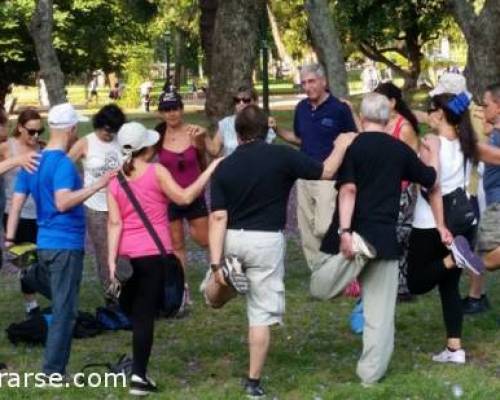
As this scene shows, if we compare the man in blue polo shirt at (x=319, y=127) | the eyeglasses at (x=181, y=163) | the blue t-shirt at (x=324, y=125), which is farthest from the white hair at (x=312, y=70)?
the eyeglasses at (x=181, y=163)

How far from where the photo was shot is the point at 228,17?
16469 millimetres

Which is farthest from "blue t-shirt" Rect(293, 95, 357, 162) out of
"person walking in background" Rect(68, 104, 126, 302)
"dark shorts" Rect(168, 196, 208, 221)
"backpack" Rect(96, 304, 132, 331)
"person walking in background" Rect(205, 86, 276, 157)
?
"backpack" Rect(96, 304, 132, 331)

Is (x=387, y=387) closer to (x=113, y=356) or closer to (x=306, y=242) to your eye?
(x=113, y=356)

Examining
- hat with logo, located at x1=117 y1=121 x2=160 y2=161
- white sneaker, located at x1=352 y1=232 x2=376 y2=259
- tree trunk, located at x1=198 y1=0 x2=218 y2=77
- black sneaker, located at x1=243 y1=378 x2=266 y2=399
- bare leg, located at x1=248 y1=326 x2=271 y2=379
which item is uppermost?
tree trunk, located at x1=198 y1=0 x2=218 y2=77

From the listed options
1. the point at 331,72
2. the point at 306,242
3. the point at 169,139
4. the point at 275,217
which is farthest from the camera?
the point at 331,72

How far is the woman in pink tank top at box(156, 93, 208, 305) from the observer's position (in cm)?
833

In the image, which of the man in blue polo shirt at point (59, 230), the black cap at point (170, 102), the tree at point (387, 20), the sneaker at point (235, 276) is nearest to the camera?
the sneaker at point (235, 276)

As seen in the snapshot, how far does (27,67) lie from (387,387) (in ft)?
123

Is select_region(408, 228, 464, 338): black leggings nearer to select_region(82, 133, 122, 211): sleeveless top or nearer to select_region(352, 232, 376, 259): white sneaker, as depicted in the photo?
select_region(352, 232, 376, 259): white sneaker

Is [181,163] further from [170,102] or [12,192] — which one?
[12,192]

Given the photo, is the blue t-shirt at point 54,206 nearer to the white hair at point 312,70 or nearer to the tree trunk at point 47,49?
the white hair at point 312,70

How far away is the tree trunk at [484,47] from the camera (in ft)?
56.3

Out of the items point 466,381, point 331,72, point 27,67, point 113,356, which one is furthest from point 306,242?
point 27,67

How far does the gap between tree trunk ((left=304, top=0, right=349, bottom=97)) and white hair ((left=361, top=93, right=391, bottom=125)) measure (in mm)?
9457
